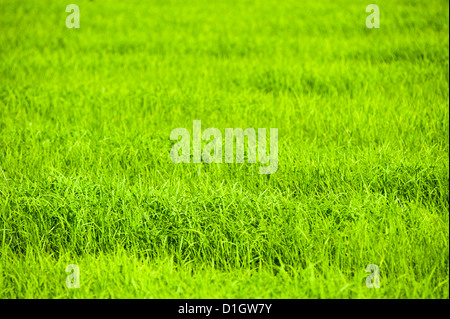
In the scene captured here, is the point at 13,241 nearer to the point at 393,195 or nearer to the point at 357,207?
the point at 357,207

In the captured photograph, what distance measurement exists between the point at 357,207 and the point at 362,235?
10.4 inches

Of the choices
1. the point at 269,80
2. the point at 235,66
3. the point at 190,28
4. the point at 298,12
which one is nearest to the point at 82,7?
the point at 190,28

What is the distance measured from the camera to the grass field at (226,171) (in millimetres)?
2207

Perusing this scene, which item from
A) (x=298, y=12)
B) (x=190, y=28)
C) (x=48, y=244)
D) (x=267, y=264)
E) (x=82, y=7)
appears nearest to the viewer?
(x=267, y=264)

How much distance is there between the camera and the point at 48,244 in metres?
2.48

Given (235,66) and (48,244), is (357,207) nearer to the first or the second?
(48,244)

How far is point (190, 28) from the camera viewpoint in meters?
8.32

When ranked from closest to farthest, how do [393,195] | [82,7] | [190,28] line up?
[393,195] → [190,28] → [82,7]

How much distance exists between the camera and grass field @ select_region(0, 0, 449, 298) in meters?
2.21

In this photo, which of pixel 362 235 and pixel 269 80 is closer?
pixel 362 235

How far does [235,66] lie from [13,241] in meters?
4.36

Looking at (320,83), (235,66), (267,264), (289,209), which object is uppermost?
(235,66)

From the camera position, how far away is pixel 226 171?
10.7 ft

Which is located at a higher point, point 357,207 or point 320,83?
point 320,83
